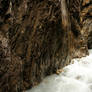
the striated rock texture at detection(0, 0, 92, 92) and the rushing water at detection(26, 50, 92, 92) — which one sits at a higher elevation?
the striated rock texture at detection(0, 0, 92, 92)

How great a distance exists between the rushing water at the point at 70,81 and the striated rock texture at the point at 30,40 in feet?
0.82

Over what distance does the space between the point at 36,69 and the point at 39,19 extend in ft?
4.72

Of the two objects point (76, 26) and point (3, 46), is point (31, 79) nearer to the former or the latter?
point (3, 46)

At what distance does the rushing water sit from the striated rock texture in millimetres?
249

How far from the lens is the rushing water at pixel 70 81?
3.41 metres

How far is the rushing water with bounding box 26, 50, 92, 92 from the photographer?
11.2 ft

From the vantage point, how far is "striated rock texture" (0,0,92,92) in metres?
2.77

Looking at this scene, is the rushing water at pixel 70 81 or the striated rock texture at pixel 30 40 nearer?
the striated rock texture at pixel 30 40

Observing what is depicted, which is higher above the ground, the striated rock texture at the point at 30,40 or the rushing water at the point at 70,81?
the striated rock texture at the point at 30,40

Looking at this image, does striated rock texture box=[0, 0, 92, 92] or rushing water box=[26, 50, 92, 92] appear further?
rushing water box=[26, 50, 92, 92]

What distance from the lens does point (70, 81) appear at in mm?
3891

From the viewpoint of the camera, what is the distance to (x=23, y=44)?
3.15 metres

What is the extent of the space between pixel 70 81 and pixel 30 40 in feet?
6.07

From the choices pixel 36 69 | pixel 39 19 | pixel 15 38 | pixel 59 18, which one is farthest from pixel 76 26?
pixel 15 38
